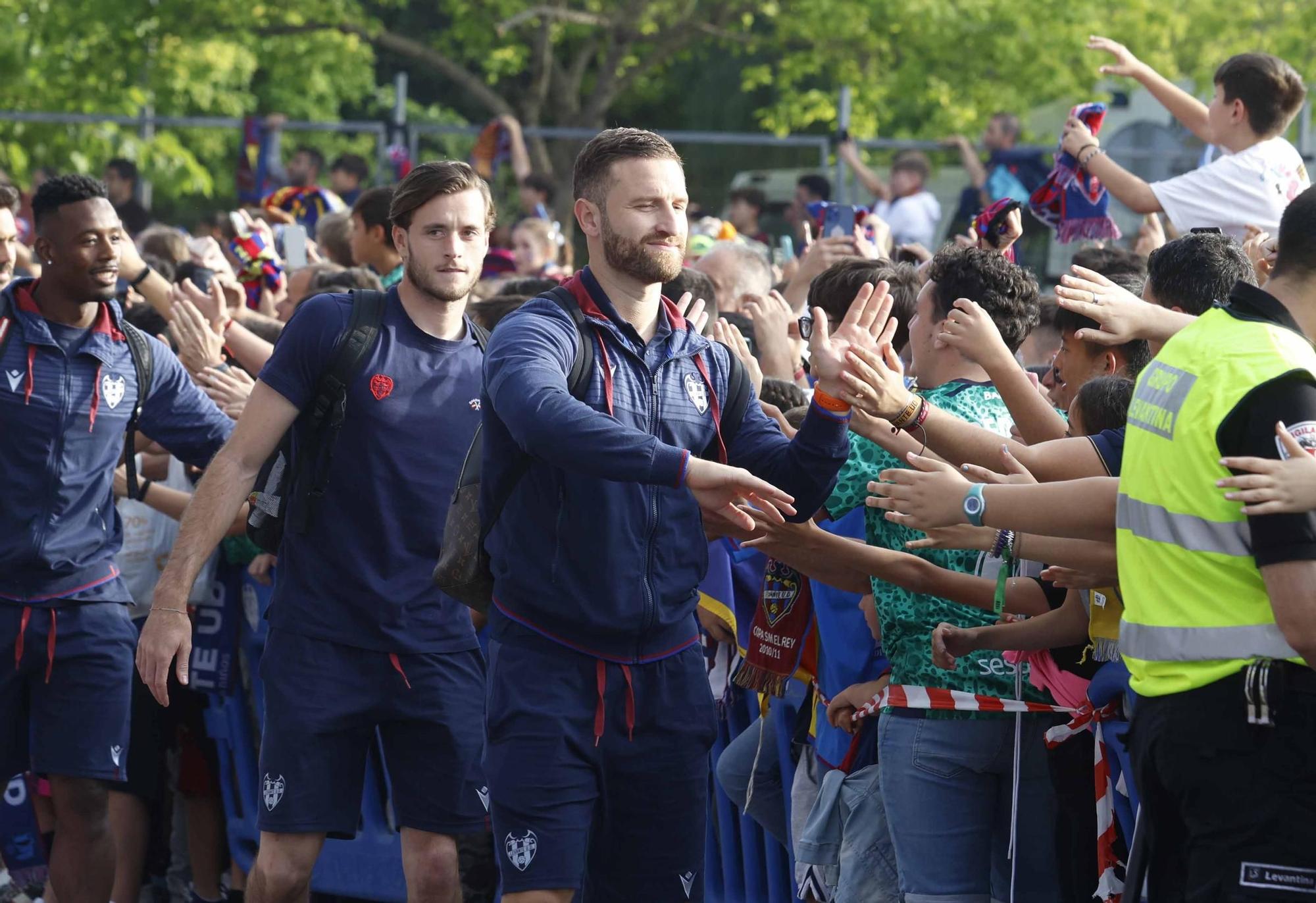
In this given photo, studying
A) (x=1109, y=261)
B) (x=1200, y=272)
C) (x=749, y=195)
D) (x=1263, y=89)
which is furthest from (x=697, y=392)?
(x=749, y=195)

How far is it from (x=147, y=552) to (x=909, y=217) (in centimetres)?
726

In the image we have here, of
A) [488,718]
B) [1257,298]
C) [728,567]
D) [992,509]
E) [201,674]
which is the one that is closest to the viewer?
[1257,298]

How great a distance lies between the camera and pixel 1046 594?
4.55 m

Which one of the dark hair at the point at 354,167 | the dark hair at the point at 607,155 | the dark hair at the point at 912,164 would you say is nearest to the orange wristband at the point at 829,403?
the dark hair at the point at 607,155

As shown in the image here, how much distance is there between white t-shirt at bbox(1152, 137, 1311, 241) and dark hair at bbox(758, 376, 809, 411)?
1.97 metres

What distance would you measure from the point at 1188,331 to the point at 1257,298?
0.49ft

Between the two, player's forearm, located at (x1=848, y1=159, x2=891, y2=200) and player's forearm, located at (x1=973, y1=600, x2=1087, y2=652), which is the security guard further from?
player's forearm, located at (x1=848, y1=159, x2=891, y2=200)

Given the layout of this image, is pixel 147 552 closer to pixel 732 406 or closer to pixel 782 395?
pixel 782 395

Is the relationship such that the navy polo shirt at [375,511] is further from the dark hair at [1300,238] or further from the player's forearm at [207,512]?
the dark hair at [1300,238]

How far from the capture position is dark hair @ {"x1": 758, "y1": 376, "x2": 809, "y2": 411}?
5.80m

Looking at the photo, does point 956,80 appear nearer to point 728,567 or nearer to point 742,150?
point 742,150

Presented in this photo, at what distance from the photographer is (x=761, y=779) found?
5414mm

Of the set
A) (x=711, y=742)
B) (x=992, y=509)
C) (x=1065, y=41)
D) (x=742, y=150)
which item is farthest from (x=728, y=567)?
(x=742, y=150)

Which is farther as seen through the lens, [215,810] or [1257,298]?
[215,810]
